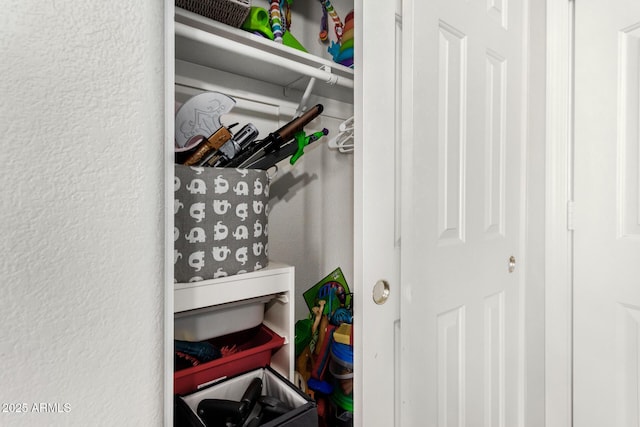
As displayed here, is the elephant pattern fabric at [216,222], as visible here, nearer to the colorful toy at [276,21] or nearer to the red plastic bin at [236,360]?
the red plastic bin at [236,360]

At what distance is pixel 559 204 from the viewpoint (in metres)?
1.15

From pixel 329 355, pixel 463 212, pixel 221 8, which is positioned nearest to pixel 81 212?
pixel 221 8

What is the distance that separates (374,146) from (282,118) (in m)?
0.67

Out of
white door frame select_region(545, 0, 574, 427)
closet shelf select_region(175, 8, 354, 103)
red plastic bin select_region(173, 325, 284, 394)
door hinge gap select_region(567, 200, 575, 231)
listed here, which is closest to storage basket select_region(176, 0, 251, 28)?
closet shelf select_region(175, 8, 354, 103)

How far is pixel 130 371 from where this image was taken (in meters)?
0.44

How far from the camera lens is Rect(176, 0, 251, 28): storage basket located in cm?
86

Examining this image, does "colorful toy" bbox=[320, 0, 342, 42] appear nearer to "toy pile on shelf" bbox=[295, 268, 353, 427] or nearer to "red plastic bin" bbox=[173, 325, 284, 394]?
"toy pile on shelf" bbox=[295, 268, 353, 427]

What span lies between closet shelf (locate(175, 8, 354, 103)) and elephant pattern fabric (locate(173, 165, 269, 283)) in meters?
0.33

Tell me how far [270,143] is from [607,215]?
3.59 feet

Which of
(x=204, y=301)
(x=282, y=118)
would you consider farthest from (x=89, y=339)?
(x=282, y=118)

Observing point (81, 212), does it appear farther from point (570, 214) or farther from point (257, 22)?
point (570, 214)

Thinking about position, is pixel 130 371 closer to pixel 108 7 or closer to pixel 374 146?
pixel 108 7

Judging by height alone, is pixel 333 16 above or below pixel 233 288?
above

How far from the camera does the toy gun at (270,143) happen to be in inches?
35.0
